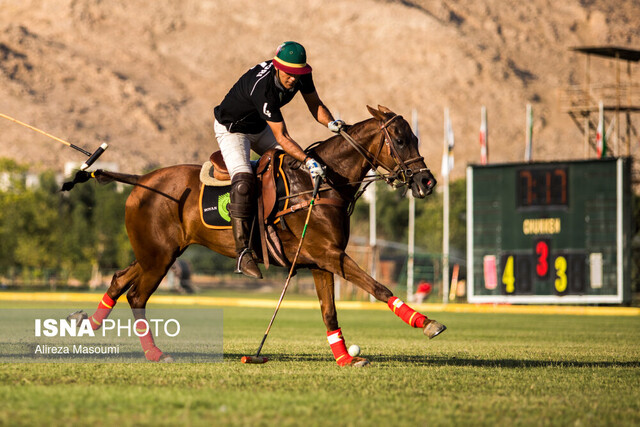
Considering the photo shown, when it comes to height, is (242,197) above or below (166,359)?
above

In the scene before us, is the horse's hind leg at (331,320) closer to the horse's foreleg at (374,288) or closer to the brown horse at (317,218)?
the brown horse at (317,218)

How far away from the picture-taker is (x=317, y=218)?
37.2 ft

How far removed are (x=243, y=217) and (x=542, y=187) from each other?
2340 centimetres

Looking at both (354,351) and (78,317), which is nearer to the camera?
(354,351)

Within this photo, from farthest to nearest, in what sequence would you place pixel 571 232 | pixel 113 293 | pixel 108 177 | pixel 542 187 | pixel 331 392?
1. pixel 542 187
2. pixel 571 232
3. pixel 108 177
4. pixel 113 293
5. pixel 331 392

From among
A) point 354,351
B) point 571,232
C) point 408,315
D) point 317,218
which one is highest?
point 317,218

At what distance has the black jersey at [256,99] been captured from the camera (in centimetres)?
1146

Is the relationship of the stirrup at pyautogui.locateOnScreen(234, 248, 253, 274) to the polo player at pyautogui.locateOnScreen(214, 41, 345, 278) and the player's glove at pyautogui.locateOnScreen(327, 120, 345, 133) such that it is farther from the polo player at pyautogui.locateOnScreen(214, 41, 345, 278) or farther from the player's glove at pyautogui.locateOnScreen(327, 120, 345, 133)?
the player's glove at pyautogui.locateOnScreen(327, 120, 345, 133)

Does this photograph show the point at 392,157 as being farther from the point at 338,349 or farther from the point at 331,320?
the point at 338,349

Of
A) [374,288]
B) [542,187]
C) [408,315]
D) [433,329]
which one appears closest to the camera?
[433,329]

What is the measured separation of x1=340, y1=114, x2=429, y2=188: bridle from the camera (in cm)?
1129

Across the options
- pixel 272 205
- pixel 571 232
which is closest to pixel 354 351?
pixel 272 205

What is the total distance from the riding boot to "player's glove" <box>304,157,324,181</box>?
0.81 m

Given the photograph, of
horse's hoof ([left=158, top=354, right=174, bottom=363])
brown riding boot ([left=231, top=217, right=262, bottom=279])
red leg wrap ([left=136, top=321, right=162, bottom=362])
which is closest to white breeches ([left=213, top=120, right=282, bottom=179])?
brown riding boot ([left=231, top=217, right=262, bottom=279])
